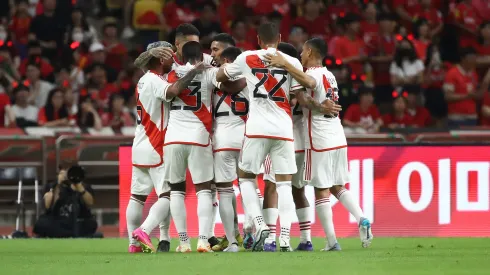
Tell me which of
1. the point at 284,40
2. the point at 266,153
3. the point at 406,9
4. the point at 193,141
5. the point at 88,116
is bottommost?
the point at 266,153

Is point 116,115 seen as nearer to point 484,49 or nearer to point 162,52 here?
point 162,52

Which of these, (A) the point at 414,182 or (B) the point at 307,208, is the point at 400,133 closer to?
(A) the point at 414,182

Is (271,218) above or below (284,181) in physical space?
below

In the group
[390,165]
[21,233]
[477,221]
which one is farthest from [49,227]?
[477,221]

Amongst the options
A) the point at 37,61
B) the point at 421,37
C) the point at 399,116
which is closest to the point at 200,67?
the point at 399,116

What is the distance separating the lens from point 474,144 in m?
16.2

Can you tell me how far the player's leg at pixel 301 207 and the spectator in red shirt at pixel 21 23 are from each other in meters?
10.5

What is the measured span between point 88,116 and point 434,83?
6446 millimetres

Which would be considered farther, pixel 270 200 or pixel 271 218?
pixel 270 200

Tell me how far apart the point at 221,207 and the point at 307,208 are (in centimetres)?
106

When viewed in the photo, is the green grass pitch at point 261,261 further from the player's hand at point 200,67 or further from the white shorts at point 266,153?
the player's hand at point 200,67

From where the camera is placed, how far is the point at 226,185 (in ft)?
41.9

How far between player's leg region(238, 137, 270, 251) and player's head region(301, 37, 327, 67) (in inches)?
47.0

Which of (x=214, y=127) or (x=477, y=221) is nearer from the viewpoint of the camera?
(x=214, y=127)
